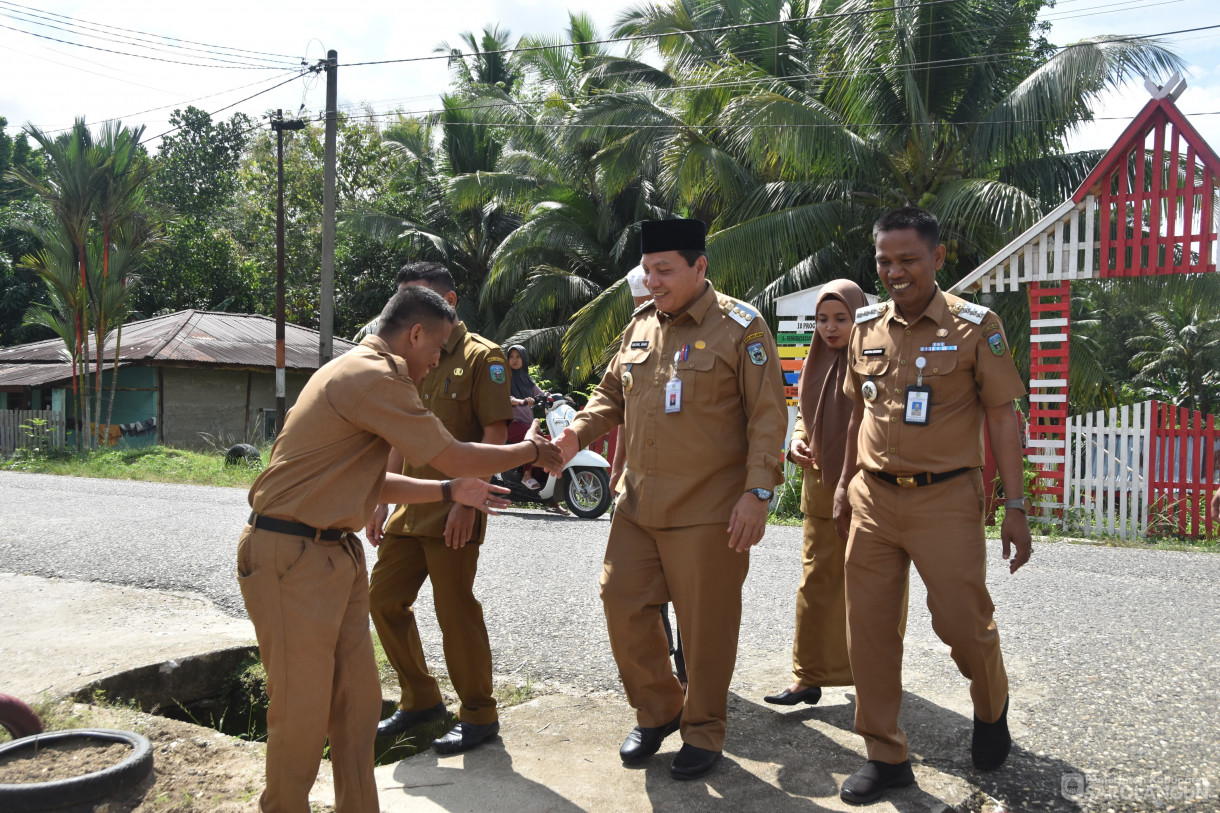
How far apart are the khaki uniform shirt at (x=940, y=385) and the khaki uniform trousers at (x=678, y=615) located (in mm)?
708

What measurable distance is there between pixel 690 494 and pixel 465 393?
113 cm

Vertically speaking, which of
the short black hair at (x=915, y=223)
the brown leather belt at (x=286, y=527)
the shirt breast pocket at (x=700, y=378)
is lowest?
the brown leather belt at (x=286, y=527)

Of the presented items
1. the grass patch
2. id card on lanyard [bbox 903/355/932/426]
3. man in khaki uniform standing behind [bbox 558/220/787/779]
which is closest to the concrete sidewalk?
man in khaki uniform standing behind [bbox 558/220/787/779]

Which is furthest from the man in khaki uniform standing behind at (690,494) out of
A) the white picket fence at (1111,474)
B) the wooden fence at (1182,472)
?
the wooden fence at (1182,472)

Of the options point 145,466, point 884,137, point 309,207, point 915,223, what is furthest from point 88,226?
point 915,223

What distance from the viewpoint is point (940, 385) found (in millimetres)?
3582

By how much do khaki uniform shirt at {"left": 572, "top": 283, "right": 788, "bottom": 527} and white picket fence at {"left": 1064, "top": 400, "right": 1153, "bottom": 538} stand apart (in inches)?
317

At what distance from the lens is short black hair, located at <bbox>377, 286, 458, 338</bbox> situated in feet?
10.9

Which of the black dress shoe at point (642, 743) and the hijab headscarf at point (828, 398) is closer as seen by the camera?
the black dress shoe at point (642, 743)

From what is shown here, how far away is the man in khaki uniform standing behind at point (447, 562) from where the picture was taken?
3.94 meters

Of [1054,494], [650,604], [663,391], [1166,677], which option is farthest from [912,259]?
[1054,494]

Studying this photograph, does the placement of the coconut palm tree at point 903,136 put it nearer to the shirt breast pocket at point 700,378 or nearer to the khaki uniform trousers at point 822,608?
the khaki uniform trousers at point 822,608

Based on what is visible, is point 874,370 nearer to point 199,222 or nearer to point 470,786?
point 470,786

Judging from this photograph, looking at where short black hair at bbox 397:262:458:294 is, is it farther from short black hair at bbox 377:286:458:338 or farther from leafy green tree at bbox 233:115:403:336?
leafy green tree at bbox 233:115:403:336
